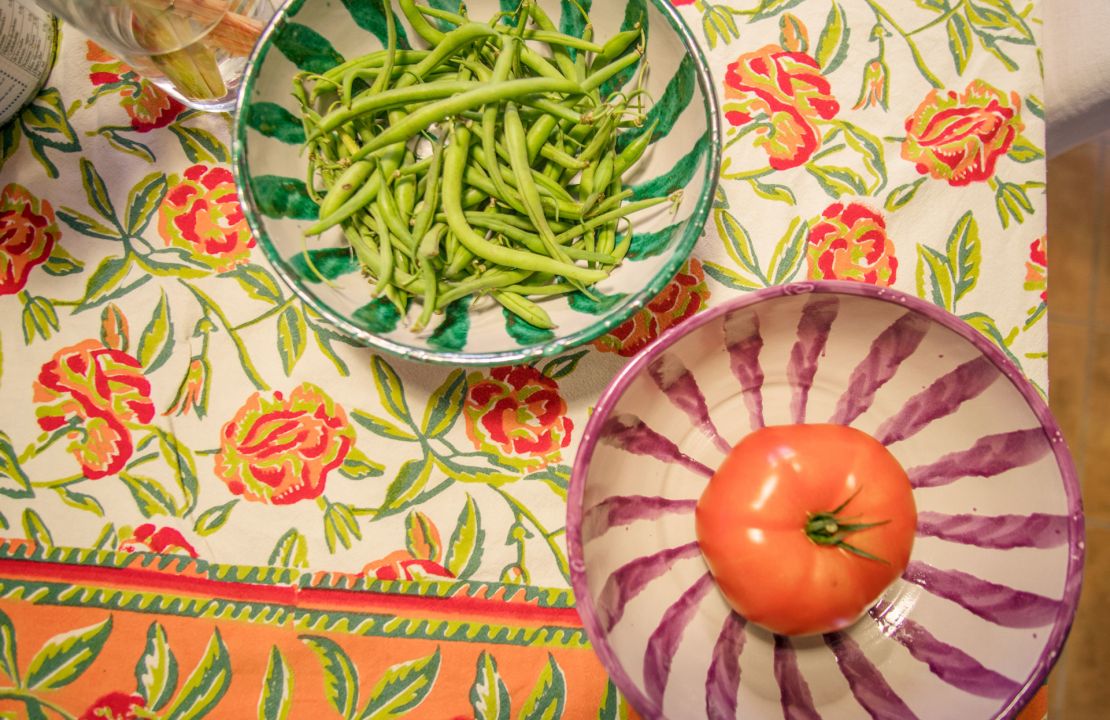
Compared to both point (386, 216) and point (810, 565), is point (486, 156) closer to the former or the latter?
point (386, 216)

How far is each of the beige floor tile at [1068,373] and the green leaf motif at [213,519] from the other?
1.61 m

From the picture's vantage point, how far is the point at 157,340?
825mm

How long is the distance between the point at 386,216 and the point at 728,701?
57 cm

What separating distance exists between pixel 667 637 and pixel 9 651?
2.24 ft

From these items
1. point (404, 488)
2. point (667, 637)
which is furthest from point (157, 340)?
point (667, 637)

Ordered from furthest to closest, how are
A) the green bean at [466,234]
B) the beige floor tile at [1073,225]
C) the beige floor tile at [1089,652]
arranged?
the beige floor tile at [1073,225]
the beige floor tile at [1089,652]
the green bean at [466,234]

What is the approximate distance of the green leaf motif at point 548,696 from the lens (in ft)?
2.48

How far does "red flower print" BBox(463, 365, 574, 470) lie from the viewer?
0.79 metres

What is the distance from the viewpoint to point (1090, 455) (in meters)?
1.55

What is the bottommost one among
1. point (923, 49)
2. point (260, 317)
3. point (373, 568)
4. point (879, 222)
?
point (373, 568)

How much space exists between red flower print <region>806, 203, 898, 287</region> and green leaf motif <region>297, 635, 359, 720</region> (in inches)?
25.4

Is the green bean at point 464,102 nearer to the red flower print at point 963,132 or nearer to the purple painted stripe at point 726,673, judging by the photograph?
the red flower print at point 963,132

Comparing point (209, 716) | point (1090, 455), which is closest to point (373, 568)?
point (209, 716)

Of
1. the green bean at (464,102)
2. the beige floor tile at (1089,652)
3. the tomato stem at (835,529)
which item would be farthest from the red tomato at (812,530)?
the beige floor tile at (1089,652)
